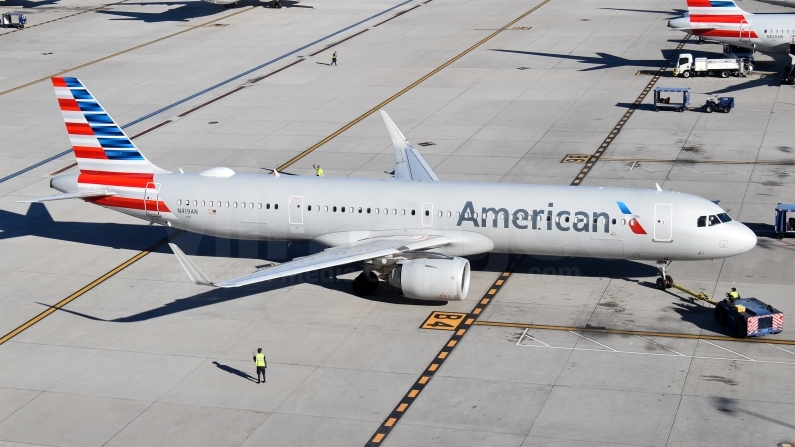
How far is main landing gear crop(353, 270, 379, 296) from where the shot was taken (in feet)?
132

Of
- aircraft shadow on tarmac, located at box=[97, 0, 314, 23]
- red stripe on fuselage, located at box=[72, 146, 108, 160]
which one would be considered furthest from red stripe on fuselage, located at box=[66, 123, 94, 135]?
aircraft shadow on tarmac, located at box=[97, 0, 314, 23]

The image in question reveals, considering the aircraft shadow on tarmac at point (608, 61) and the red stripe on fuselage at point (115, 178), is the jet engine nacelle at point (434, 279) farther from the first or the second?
the aircraft shadow on tarmac at point (608, 61)

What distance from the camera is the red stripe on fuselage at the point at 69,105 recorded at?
44.2 meters

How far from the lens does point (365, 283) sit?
40469mm

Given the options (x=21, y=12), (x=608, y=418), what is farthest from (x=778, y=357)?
(x=21, y=12)

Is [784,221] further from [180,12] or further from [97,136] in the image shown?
[180,12]

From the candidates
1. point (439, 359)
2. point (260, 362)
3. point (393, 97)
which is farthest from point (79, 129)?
point (393, 97)

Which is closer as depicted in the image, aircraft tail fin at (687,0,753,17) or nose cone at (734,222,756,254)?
nose cone at (734,222,756,254)

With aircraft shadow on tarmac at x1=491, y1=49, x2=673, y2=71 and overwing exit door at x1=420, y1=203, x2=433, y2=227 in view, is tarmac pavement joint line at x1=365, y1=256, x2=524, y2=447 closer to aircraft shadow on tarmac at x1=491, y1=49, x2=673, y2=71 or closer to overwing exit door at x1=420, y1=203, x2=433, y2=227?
overwing exit door at x1=420, y1=203, x2=433, y2=227

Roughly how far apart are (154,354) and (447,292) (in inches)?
425

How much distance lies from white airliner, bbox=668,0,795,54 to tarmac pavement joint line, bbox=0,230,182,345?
47408 millimetres

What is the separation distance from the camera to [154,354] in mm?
35875

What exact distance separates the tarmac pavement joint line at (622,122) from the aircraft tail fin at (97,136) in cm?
2240

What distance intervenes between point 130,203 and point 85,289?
446 cm
